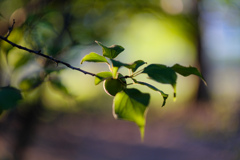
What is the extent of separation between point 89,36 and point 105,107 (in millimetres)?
6146

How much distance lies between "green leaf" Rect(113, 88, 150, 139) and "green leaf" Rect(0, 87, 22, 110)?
252mm

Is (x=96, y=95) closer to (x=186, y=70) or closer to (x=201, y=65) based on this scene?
(x=201, y=65)

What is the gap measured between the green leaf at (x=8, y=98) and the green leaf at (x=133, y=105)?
0.25m

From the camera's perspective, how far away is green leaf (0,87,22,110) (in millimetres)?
645

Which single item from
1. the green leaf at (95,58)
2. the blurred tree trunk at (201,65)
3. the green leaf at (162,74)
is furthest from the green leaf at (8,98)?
the blurred tree trunk at (201,65)

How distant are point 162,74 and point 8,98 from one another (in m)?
0.37

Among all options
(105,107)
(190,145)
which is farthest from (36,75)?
(105,107)

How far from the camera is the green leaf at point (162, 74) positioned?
56cm

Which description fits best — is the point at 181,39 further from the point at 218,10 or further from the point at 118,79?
the point at 118,79

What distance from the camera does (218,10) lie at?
8.30m

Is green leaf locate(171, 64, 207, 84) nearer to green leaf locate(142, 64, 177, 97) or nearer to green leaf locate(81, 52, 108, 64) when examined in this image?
green leaf locate(142, 64, 177, 97)

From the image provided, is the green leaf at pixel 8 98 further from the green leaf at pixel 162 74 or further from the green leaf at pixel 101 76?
the green leaf at pixel 162 74

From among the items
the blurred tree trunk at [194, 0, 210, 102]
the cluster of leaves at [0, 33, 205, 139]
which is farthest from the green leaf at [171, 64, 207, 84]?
the blurred tree trunk at [194, 0, 210, 102]

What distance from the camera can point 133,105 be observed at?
576 mm
